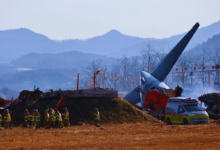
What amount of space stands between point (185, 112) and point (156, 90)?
40.6 feet

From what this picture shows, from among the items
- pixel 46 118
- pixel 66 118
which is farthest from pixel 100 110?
pixel 46 118

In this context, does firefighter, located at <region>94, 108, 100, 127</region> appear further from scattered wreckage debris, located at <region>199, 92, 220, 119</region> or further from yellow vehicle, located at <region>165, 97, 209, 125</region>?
scattered wreckage debris, located at <region>199, 92, 220, 119</region>

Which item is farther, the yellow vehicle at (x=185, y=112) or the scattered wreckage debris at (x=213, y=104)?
the scattered wreckage debris at (x=213, y=104)

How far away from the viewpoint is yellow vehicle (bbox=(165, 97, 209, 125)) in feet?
104

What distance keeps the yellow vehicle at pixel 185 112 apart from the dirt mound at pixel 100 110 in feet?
15.0

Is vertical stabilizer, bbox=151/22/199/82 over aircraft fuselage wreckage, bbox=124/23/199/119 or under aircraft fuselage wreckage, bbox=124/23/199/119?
over

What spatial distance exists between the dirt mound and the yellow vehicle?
4.56 m

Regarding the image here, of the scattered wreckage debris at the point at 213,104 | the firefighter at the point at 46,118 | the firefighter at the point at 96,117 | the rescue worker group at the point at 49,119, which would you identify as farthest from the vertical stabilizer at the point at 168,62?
the firefighter at the point at 46,118

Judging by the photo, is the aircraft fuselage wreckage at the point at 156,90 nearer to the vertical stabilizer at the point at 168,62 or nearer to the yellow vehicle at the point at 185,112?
the vertical stabilizer at the point at 168,62

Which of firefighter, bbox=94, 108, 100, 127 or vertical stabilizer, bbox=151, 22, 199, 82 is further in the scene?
vertical stabilizer, bbox=151, 22, 199, 82

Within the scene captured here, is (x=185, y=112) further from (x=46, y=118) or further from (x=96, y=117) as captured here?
(x=46, y=118)

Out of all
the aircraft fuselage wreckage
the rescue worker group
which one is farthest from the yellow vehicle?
the aircraft fuselage wreckage

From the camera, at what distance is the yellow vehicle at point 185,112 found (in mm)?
31781

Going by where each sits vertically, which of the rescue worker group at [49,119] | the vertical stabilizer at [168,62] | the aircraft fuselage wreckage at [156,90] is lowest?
the rescue worker group at [49,119]
